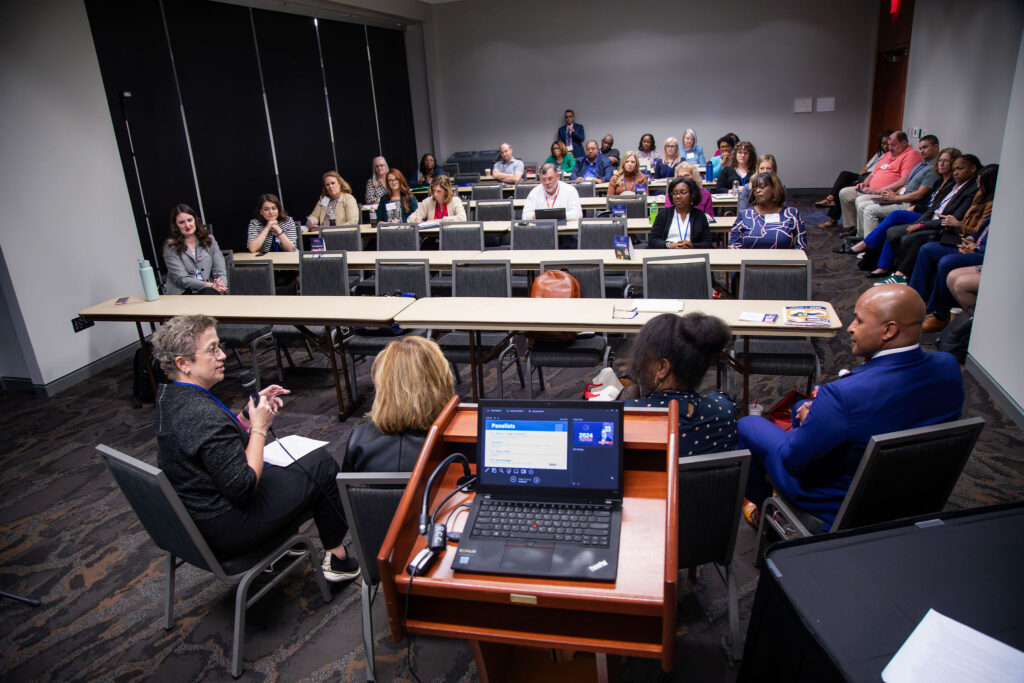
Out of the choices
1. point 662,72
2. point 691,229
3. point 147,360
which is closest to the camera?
point 147,360

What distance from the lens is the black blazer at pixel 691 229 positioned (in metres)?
5.38

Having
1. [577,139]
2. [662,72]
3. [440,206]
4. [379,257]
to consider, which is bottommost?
[379,257]

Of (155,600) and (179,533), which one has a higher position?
(179,533)

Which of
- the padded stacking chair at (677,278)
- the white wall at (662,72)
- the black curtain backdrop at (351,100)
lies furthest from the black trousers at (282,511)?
the white wall at (662,72)

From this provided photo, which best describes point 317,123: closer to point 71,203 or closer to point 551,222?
point 71,203

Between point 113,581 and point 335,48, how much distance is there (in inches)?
374

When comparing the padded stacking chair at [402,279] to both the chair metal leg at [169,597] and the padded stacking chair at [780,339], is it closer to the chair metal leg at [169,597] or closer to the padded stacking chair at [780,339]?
the chair metal leg at [169,597]

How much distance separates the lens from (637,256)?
5012mm

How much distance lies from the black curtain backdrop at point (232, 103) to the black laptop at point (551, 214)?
154 inches

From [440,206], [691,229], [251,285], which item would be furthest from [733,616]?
[440,206]

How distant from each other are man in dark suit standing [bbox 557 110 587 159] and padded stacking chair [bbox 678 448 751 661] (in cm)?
1104

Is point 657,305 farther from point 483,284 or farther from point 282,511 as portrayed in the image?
point 282,511

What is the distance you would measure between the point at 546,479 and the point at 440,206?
223 inches

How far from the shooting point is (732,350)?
4.09 m
